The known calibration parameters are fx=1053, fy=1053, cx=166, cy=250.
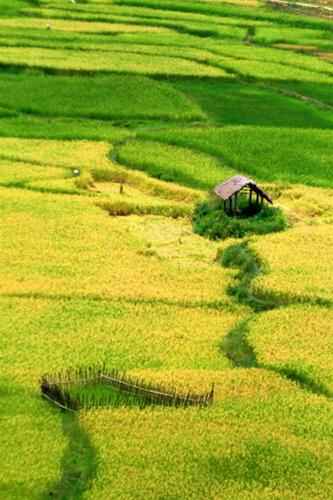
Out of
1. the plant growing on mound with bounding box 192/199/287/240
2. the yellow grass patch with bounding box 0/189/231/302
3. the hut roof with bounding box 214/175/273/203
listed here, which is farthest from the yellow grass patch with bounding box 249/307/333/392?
the hut roof with bounding box 214/175/273/203

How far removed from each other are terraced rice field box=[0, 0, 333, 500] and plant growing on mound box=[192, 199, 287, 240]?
15.0 inches

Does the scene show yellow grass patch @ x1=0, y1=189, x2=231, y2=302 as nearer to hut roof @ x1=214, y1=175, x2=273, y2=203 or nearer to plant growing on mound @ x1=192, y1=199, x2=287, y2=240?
plant growing on mound @ x1=192, y1=199, x2=287, y2=240

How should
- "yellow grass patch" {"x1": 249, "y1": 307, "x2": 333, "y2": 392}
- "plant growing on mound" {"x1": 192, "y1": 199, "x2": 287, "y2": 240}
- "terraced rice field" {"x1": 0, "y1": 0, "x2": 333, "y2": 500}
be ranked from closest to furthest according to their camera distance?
"terraced rice field" {"x1": 0, "y1": 0, "x2": 333, "y2": 500} < "yellow grass patch" {"x1": 249, "y1": 307, "x2": 333, "y2": 392} < "plant growing on mound" {"x1": 192, "y1": 199, "x2": 287, "y2": 240}

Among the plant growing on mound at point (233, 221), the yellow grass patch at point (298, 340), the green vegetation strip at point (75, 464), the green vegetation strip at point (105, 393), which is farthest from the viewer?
the plant growing on mound at point (233, 221)

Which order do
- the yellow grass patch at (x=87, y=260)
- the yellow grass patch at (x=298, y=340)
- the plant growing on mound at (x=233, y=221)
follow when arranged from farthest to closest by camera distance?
1. the plant growing on mound at (x=233, y=221)
2. the yellow grass patch at (x=87, y=260)
3. the yellow grass patch at (x=298, y=340)

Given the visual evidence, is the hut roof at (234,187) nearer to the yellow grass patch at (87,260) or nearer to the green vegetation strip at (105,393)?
the yellow grass patch at (87,260)

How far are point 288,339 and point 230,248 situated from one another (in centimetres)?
538

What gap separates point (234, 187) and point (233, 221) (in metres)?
0.82

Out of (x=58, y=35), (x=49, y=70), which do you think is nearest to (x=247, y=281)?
(x=49, y=70)

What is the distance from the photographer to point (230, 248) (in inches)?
922

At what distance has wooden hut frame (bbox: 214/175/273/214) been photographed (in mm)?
25156

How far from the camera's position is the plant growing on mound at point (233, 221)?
25.0m

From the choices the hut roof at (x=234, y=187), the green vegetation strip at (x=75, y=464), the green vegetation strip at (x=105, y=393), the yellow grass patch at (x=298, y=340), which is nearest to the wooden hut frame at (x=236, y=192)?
the hut roof at (x=234, y=187)

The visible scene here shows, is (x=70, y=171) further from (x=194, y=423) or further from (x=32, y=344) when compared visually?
(x=194, y=423)
